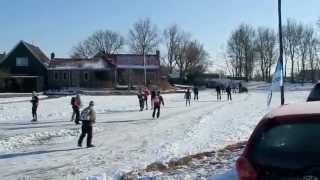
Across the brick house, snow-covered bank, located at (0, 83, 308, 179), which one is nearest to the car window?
snow-covered bank, located at (0, 83, 308, 179)

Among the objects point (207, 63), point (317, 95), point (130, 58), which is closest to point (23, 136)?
A: point (317, 95)

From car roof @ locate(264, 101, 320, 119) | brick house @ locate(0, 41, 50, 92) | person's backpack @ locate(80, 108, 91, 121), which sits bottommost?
person's backpack @ locate(80, 108, 91, 121)

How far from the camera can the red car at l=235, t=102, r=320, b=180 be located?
15.7 feet

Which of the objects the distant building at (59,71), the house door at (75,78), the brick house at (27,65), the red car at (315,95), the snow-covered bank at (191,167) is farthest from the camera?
the house door at (75,78)

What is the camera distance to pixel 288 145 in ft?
16.6

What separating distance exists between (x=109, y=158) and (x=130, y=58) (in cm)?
9034

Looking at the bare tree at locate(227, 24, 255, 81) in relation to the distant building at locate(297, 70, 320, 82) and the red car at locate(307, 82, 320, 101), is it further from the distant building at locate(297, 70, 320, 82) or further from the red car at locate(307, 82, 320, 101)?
the red car at locate(307, 82, 320, 101)

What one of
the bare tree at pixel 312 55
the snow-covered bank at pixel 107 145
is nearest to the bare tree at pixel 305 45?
the bare tree at pixel 312 55

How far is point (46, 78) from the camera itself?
98125mm

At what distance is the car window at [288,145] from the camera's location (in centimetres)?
488

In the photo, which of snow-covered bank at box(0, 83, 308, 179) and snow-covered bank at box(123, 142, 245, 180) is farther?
snow-covered bank at box(0, 83, 308, 179)

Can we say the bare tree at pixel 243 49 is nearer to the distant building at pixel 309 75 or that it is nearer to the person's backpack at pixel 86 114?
the distant building at pixel 309 75

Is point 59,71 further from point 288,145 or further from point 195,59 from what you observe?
point 288,145

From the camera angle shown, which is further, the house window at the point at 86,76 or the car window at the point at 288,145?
the house window at the point at 86,76
